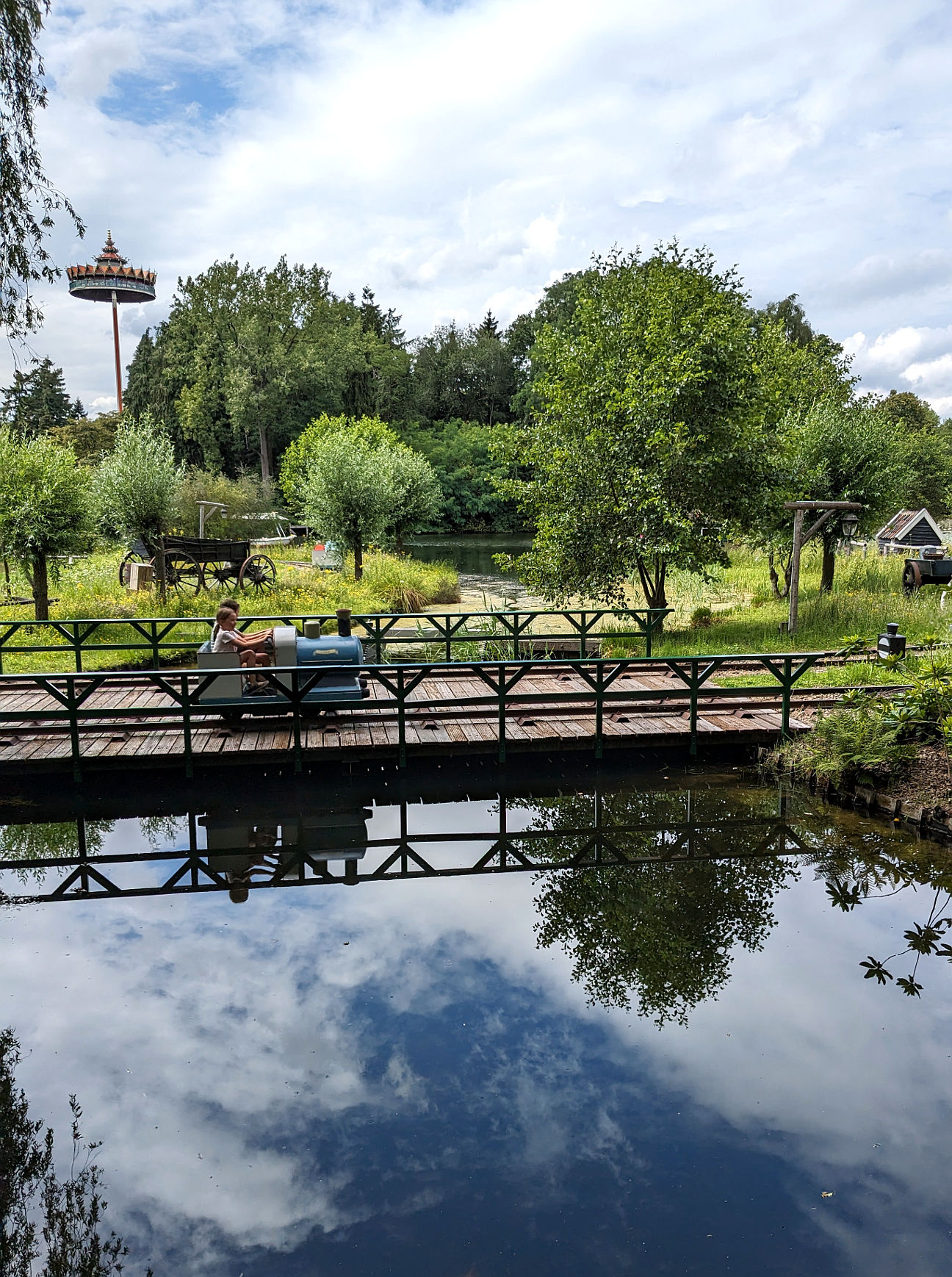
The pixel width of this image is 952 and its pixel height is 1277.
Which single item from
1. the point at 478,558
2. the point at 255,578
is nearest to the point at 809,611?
the point at 255,578

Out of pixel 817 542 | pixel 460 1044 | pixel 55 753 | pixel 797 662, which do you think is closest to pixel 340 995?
pixel 460 1044

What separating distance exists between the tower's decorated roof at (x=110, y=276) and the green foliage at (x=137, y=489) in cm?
6383

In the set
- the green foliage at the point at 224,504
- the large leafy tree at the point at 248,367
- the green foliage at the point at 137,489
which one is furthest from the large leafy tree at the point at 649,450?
the large leafy tree at the point at 248,367

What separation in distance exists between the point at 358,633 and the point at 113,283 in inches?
2694

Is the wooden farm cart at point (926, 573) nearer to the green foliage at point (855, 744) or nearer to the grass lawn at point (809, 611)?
the grass lawn at point (809, 611)

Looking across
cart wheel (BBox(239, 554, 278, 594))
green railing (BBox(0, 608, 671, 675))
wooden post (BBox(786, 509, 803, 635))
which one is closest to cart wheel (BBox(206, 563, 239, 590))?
cart wheel (BBox(239, 554, 278, 594))

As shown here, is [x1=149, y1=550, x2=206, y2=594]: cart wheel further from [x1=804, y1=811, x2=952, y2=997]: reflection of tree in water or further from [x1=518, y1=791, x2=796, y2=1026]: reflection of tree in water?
[x1=804, y1=811, x2=952, y2=997]: reflection of tree in water

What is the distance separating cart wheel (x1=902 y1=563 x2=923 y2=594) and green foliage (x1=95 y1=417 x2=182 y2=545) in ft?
51.1

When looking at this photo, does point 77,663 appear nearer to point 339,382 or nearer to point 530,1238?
point 530,1238

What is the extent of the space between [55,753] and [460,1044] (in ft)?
20.7

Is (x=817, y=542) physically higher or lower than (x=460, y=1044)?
higher

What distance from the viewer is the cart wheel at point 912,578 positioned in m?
18.6

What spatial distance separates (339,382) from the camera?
5297 cm

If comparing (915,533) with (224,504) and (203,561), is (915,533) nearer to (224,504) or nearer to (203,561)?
(203,561)
